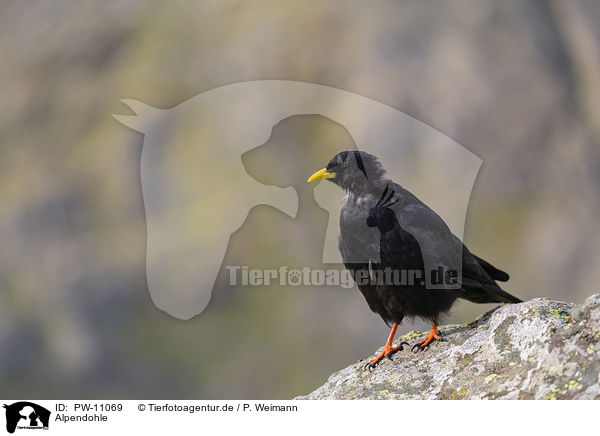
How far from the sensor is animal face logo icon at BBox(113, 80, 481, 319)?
1353cm

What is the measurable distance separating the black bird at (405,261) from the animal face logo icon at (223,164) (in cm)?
741

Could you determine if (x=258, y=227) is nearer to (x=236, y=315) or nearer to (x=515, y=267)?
(x=236, y=315)

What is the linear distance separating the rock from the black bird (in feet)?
1.64

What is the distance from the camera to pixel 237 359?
46.5 ft

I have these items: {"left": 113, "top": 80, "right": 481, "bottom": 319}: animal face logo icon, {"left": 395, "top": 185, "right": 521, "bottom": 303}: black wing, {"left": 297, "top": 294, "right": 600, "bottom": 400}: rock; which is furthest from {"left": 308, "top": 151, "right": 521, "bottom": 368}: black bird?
{"left": 113, "top": 80, "right": 481, "bottom": 319}: animal face logo icon
